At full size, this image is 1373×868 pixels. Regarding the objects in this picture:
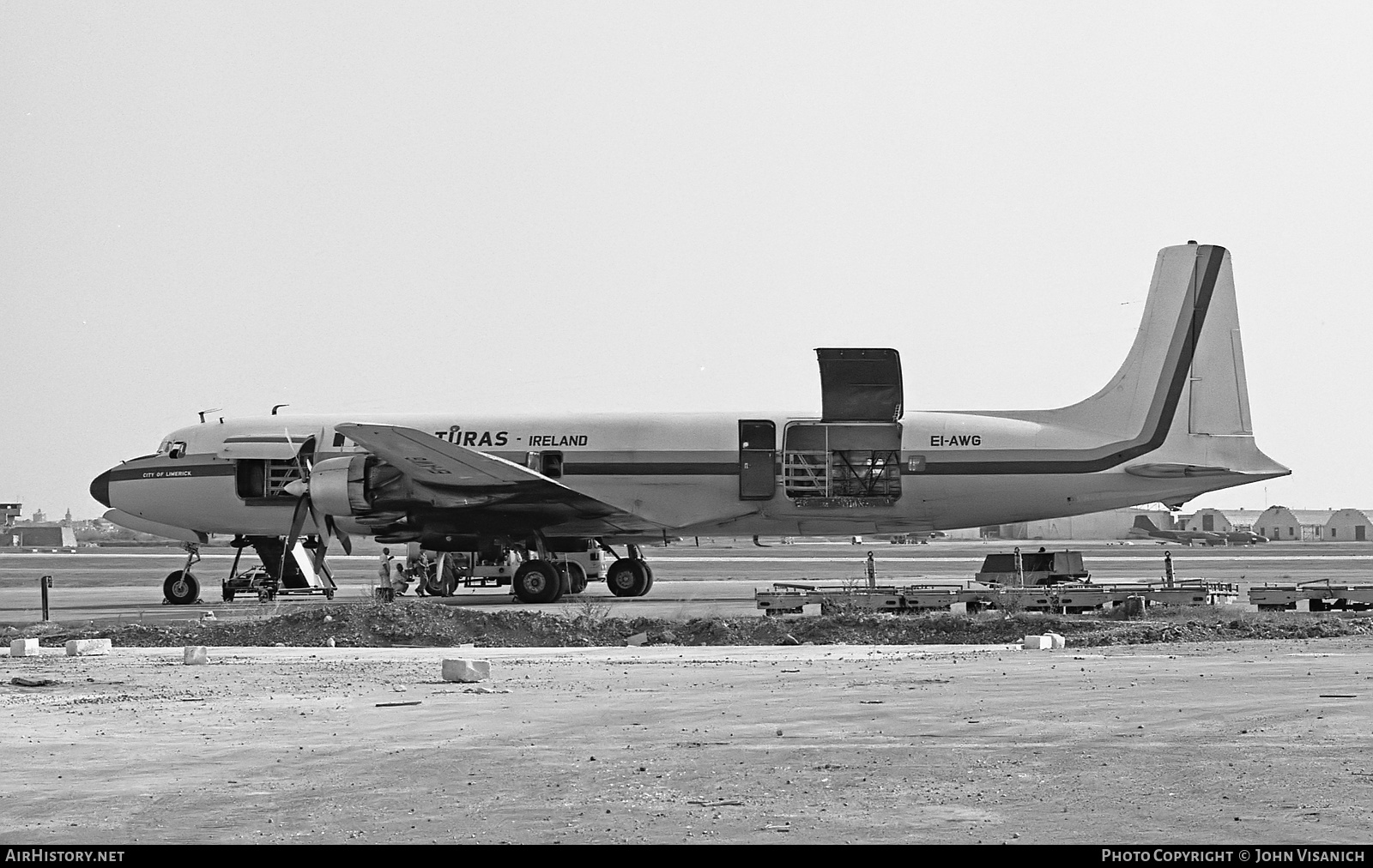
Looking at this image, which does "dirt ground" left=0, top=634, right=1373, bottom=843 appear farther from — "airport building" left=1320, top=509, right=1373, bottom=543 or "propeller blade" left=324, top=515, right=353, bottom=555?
"airport building" left=1320, top=509, right=1373, bottom=543

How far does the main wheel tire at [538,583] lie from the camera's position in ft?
105

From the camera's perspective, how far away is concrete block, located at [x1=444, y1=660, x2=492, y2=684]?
623 inches

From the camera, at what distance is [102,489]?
36.9 meters

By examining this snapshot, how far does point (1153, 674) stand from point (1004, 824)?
317 inches

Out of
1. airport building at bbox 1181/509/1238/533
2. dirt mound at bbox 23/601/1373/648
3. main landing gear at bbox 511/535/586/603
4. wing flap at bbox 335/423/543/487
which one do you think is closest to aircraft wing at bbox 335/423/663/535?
wing flap at bbox 335/423/543/487

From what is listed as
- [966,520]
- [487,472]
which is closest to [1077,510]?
[966,520]

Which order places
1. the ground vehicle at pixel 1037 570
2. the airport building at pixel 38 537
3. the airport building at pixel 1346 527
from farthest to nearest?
the airport building at pixel 1346 527 < the airport building at pixel 38 537 < the ground vehicle at pixel 1037 570

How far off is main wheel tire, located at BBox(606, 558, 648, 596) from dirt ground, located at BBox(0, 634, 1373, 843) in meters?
16.6

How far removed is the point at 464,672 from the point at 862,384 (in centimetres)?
1835

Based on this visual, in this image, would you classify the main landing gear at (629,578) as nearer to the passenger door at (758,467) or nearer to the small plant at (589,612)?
the small plant at (589,612)

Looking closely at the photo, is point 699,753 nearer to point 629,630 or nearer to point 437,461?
point 629,630

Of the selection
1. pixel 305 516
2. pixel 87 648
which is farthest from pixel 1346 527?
pixel 87 648

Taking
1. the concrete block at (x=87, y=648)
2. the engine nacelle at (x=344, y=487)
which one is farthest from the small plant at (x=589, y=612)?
the concrete block at (x=87, y=648)

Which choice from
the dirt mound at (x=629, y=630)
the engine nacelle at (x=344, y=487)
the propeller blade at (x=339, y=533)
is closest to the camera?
the dirt mound at (x=629, y=630)
